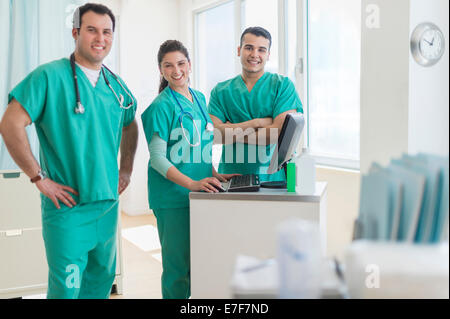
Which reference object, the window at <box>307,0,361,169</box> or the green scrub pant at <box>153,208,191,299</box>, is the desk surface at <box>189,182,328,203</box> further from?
the window at <box>307,0,361,169</box>

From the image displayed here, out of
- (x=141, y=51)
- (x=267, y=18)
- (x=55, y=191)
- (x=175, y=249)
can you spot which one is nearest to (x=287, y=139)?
(x=175, y=249)

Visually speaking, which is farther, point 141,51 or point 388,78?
point 141,51

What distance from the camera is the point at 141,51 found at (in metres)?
4.66

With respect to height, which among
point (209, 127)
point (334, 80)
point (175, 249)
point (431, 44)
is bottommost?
point (175, 249)

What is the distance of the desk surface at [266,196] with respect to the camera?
154 centimetres

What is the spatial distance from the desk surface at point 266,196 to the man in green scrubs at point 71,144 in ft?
1.09

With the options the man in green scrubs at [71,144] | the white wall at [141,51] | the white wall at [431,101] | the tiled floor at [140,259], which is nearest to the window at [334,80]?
the white wall at [431,101]

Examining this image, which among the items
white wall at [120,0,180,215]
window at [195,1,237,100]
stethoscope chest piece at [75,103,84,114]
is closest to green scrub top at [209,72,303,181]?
stethoscope chest piece at [75,103,84,114]

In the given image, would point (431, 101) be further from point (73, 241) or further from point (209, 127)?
point (73, 241)

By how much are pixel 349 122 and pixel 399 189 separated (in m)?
2.30

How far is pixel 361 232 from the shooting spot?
30.8 inches

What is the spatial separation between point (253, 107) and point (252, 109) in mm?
10

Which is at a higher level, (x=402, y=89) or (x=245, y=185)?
(x=402, y=89)

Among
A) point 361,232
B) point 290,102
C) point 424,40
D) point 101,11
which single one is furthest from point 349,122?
point 361,232
